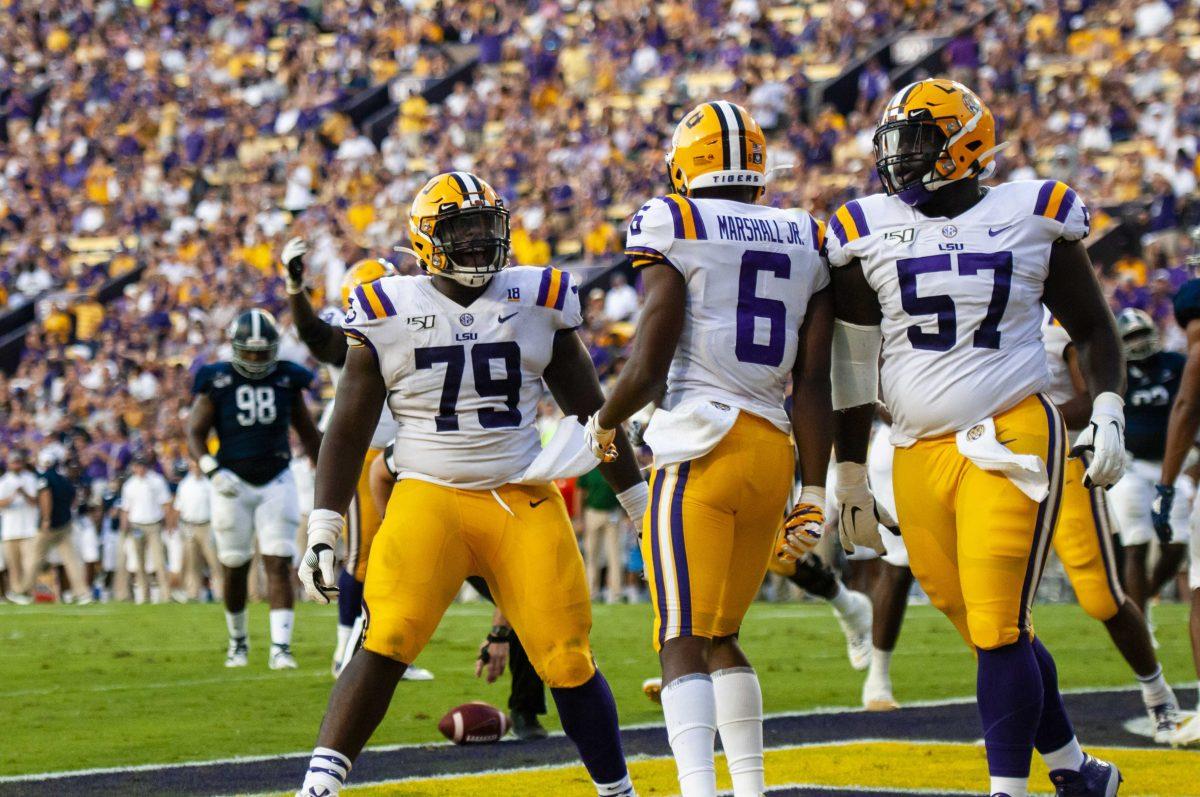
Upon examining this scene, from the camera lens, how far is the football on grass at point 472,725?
6.92m

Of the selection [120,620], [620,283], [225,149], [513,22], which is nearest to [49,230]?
[225,149]

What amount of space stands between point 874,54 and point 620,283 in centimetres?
433

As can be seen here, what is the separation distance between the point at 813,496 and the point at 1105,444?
2.61 ft

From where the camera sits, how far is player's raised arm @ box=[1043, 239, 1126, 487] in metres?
4.85

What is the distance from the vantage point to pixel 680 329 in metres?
4.86

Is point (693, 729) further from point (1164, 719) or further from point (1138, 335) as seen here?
point (1138, 335)

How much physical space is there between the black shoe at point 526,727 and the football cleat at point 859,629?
1973mm

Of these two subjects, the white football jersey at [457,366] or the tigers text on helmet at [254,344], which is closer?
the white football jersey at [457,366]

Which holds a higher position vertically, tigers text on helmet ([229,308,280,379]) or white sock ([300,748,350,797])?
tigers text on helmet ([229,308,280,379])

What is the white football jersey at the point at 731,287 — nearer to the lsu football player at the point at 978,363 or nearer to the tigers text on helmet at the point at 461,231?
the lsu football player at the point at 978,363

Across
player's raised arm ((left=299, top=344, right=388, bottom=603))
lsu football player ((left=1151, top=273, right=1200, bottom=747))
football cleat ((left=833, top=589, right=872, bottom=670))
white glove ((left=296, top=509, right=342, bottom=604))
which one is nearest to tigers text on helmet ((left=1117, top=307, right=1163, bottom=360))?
football cleat ((left=833, top=589, right=872, bottom=670))

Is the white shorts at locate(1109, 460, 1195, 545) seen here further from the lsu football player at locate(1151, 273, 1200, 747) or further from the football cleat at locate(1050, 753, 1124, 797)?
the football cleat at locate(1050, 753, 1124, 797)

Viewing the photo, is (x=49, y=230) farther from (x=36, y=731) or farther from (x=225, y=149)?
(x=36, y=731)

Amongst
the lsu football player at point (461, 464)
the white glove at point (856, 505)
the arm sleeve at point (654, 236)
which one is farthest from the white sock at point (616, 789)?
the arm sleeve at point (654, 236)
